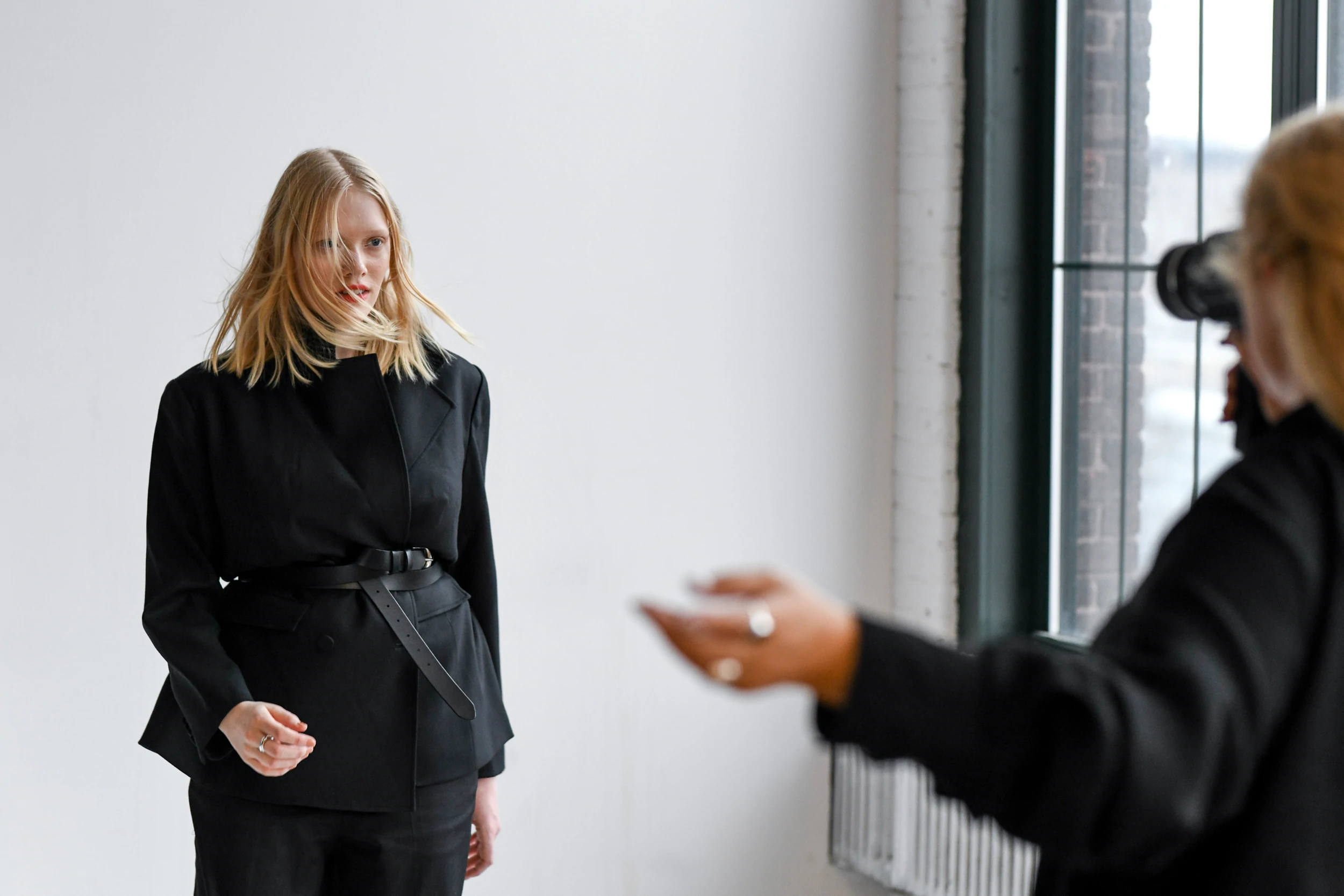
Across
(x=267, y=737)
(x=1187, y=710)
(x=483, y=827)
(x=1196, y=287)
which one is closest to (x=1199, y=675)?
(x=1187, y=710)

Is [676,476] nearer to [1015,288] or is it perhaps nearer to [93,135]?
[1015,288]

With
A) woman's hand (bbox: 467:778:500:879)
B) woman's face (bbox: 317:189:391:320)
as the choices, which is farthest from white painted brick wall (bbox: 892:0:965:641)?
woman's face (bbox: 317:189:391:320)

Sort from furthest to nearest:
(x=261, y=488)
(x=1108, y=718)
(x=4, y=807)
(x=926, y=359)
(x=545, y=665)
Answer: (x=926, y=359), (x=545, y=665), (x=4, y=807), (x=261, y=488), (x=1108, y=718)

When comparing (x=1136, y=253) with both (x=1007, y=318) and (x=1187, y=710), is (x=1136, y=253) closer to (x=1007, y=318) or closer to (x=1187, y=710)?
(x=1007, y=318)

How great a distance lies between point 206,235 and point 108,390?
36 centimetres

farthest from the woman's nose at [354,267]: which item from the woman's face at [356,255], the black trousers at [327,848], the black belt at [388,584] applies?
the black trousers at [327,848]

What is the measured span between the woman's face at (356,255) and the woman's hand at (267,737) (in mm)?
537

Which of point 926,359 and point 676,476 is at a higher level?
point 926,359

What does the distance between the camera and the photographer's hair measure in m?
0.17

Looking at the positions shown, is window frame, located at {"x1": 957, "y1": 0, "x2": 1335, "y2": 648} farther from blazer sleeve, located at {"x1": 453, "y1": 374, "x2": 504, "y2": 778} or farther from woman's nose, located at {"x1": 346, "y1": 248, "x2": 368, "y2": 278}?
woman's nose, located at {"x1": 346, "y1": 248, "x2": 368, "y2": 278}

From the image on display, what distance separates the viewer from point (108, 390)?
264 centimetres

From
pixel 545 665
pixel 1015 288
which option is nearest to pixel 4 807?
pixel 545 665

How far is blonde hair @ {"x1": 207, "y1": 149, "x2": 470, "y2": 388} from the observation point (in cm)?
184

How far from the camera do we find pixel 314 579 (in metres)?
1.82
